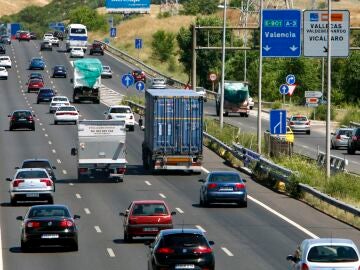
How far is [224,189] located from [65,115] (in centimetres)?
4486

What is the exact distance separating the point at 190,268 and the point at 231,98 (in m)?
78.5

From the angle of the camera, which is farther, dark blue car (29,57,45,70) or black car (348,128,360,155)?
dark blue car (29,57,45,70)

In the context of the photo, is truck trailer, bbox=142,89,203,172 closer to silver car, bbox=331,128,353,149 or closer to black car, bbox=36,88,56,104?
silver car, bbox=331,128,353,149

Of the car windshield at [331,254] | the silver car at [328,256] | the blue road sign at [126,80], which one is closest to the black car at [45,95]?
the blue road sign at [126,80]

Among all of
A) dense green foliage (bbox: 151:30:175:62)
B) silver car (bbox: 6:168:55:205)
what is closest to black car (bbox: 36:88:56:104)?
silver car (bbox: 6:168:55:205)

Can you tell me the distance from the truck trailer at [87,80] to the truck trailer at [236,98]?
1068cm

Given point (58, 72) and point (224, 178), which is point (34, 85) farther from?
point (224, 178)

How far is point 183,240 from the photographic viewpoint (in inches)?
1136

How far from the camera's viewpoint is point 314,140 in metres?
89.6

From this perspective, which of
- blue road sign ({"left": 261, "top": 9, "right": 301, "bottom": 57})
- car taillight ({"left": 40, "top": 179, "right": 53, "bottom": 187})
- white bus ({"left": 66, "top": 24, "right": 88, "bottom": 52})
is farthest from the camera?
white bus ({"left": 66, "top": 24, "right": 88, "bottom": 52})

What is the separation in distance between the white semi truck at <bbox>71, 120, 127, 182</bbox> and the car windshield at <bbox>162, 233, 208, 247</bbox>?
1184 inches

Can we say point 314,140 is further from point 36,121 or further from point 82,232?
point 82,232

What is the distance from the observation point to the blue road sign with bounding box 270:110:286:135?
192 ft

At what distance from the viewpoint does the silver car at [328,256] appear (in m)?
25.5
